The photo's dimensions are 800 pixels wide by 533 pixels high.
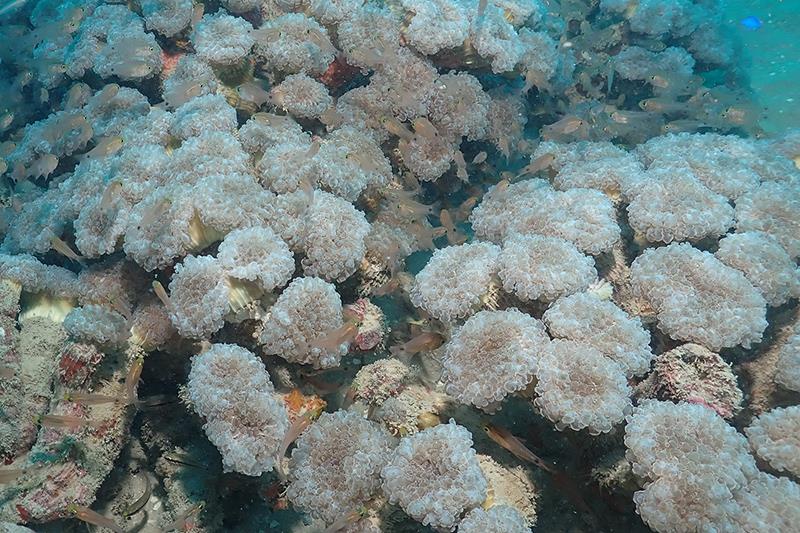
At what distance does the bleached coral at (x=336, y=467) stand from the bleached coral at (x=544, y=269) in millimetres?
1579

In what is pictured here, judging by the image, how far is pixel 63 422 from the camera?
13.1 feet

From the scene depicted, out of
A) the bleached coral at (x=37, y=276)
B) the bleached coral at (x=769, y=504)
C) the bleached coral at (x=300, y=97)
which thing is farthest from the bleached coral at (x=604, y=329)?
the bleached coral at (x=37, y=276)

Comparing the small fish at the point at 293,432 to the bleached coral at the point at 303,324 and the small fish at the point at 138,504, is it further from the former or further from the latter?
the small fish at the point at 138,504

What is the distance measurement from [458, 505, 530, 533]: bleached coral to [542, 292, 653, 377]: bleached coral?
128 centimetres

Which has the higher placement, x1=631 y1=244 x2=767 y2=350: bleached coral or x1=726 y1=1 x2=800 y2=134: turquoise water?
x1=631 y1=244 x2=767 y2=350: bleached coral

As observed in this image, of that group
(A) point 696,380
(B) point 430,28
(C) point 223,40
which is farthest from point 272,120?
(A) point 696,380

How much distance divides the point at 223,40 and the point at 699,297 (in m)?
5.74

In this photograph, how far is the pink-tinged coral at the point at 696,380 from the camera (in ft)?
11.7

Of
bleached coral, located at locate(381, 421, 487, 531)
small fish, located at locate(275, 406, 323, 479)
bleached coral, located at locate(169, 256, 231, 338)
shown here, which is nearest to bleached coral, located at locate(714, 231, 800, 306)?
bleached coral, located at locate(381, 421, 487, 531)

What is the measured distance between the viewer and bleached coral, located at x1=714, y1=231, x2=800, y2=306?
412 cm

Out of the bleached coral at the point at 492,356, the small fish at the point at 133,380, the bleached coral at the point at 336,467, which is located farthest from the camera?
the small fish at the point at 133,380

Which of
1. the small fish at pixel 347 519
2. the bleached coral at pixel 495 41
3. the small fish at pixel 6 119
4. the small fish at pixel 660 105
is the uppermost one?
the bleached coral at pixel 495 41

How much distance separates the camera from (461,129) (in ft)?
20.7

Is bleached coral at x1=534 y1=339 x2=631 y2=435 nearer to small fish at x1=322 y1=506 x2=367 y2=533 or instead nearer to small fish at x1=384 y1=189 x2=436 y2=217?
small fish at x1=322 y1=506 x2=367 y2=533
